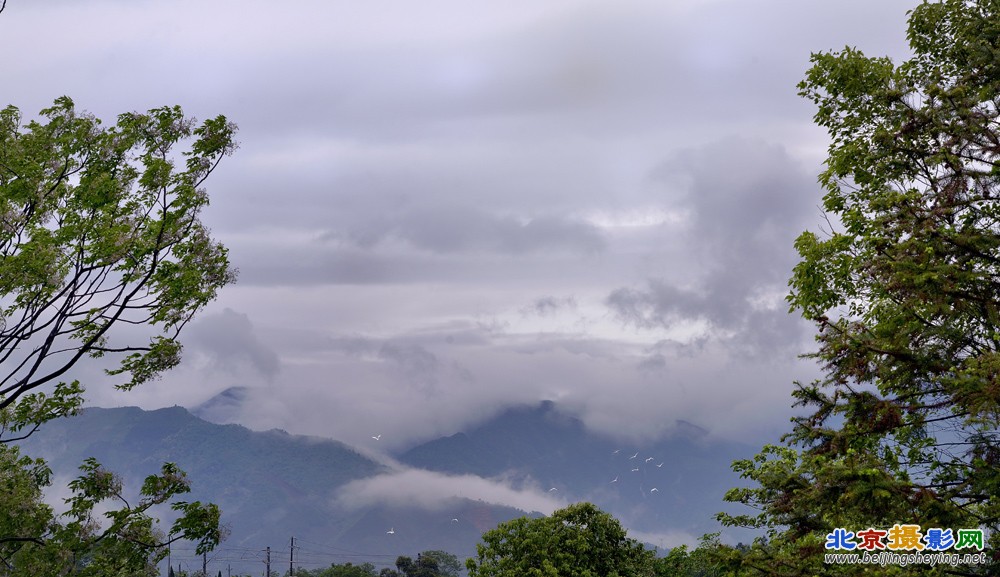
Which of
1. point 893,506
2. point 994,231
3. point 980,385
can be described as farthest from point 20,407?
point 994,231

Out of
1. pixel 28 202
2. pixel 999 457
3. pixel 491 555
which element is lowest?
pixel 491 555

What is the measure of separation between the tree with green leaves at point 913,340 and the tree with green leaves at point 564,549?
23.4m

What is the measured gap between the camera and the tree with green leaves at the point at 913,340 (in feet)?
39.3

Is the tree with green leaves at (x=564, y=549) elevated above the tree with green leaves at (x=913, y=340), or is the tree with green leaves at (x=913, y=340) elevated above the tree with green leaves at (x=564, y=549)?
the tree with green leaves at (x=913, y=340)

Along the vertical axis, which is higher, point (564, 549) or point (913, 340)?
point (913, 340)

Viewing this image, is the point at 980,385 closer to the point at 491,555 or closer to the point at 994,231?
the point at 994,231

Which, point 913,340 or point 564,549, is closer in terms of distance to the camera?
point 913,340

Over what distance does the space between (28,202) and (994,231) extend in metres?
16.5

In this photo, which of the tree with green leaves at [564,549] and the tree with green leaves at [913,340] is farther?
the tree with green leaves at [564,549]

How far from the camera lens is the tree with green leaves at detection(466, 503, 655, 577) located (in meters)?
38.4

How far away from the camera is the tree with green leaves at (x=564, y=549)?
38.4 meters

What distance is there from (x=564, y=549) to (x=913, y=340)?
28.3 meters

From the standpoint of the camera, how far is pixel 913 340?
13.7 metres

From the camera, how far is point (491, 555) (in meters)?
40.0
